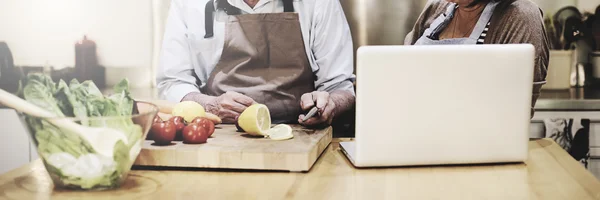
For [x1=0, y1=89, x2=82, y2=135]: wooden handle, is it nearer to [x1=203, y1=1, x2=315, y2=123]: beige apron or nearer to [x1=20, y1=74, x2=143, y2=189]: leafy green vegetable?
[x1=20, y1=74, x2=143, y2=189]: leafy green vegetable

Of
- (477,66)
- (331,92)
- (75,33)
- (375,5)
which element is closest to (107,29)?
(75,33)

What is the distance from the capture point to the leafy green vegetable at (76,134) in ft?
3.08

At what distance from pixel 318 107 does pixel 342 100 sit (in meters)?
0.36

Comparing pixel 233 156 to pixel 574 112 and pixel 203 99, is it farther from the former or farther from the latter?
pixel 574 112

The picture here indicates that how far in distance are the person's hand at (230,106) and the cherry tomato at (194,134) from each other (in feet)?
1.31

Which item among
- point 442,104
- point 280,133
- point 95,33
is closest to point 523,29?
point 442,104

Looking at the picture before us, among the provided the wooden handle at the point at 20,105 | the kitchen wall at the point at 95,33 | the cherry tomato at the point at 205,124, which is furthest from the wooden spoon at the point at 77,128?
the kitchen wall at the point at 95,33

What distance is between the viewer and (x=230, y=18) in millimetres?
1853

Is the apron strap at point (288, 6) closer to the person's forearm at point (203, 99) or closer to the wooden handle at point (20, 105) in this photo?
the person's forearm at point (203, 99)

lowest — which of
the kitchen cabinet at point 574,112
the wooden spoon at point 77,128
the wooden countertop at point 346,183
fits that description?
the kitchen cabinet at point 574,112

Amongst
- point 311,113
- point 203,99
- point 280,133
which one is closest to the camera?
point 280,133

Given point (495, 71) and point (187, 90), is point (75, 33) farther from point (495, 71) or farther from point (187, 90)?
point (495, 71)

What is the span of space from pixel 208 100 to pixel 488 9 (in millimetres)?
797

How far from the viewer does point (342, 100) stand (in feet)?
5.89
